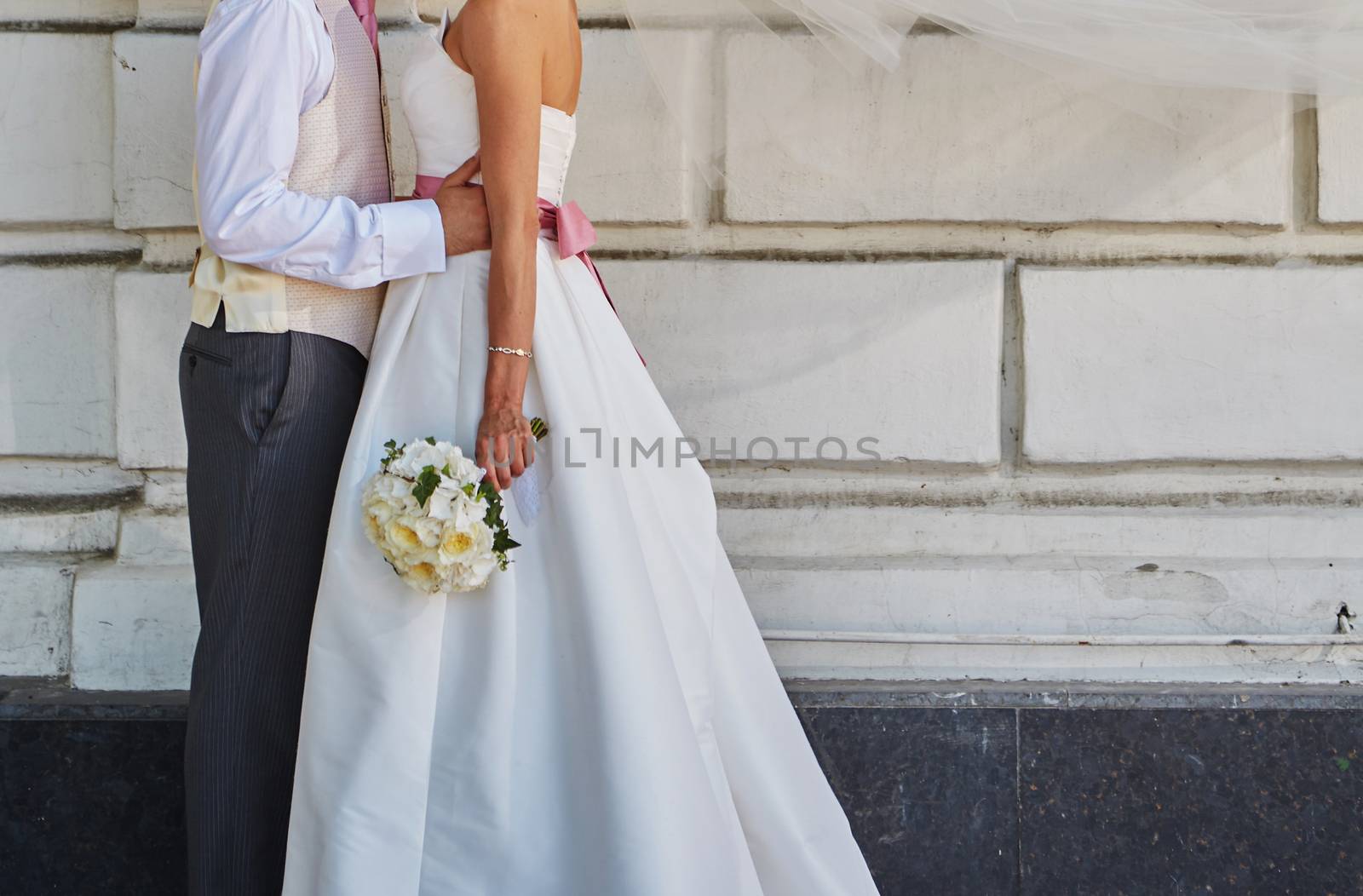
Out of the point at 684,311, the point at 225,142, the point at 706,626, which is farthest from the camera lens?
the point at 684,311

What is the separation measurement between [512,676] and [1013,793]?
1.49 m

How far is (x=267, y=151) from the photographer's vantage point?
200 cm

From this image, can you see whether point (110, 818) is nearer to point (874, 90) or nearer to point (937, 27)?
point (874, 90)

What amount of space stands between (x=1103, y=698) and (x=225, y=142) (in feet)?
7.87

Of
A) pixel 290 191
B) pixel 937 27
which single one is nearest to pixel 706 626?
pixel 290 191

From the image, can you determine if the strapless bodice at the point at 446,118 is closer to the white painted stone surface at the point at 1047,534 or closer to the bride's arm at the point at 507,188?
the bride's arm at the point at 507,188

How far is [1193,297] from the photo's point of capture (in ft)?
10.6

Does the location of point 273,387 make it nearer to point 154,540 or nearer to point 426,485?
point 426,485

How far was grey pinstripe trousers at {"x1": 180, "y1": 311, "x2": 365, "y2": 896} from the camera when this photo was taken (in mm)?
2102

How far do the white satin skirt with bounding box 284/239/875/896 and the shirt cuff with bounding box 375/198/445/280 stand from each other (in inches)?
1.8

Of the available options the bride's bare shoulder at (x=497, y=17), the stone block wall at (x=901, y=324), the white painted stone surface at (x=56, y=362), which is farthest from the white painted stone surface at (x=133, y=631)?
the bride's bare shoulder at (x=497, y=17)

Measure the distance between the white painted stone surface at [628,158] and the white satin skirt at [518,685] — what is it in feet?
3.71

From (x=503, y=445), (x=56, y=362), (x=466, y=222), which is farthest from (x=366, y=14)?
(x=56, y=362)

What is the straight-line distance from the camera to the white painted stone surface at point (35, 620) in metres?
3.14
